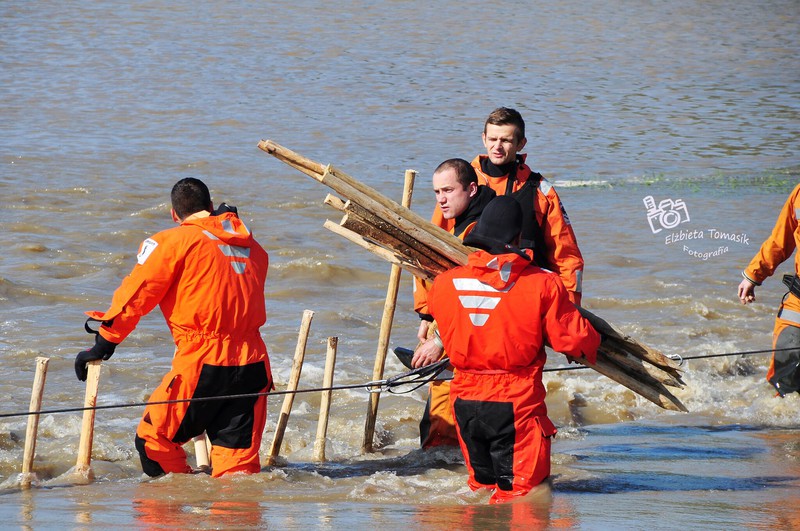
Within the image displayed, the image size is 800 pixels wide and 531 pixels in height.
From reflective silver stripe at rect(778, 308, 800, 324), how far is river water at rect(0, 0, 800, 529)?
793 millimetres

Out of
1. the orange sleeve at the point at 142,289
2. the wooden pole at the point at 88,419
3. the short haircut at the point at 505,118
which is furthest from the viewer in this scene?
the short haircut at the point at 505,118

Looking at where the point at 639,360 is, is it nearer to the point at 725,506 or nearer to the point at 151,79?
the point at 725,506

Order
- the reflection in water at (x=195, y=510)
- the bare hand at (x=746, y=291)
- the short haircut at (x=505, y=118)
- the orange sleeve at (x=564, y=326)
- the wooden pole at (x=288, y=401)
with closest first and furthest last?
the reflection in water at (x=195, y=510) → the orange sleeve at (x=564, y=326) → the short haircut at (x=505, y=118) → the wooden pole at (x=288, y=401) → the bare hand at (x=746, y=291)

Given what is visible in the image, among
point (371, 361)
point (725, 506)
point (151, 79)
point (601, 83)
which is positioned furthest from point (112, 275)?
point (601, 83)

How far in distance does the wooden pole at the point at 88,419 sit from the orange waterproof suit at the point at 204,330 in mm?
301

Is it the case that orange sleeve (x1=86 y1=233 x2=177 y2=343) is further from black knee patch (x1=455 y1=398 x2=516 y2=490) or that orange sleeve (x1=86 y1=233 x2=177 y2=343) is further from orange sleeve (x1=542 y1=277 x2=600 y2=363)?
orange sleeve (x1=542 y1=277 x2=600 y2=363)

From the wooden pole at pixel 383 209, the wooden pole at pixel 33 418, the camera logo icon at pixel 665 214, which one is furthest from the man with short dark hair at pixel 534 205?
the camera logo icon at pixel 665 214

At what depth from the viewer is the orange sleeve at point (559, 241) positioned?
6.27 m

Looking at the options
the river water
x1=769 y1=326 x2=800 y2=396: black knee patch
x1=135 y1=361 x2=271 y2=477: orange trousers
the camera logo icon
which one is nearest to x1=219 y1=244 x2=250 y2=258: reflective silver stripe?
x1=135 y1=361 x2=271 y2=477: orange trousers

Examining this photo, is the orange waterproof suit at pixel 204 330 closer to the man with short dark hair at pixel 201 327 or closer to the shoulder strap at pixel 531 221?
the man with short dark hair at pixel 201 327

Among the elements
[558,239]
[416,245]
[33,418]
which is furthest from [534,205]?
[33,418]

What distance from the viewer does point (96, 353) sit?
5.93 m

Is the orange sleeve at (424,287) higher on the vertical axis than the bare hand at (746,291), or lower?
higher

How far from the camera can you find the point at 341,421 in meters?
8.28
